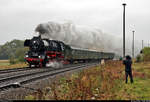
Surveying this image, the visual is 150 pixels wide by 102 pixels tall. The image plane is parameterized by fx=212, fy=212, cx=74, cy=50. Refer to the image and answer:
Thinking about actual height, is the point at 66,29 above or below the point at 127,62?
above

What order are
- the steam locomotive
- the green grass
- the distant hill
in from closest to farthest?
the green grass < the steam locomotive < the distant hill

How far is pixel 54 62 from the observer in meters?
23.9

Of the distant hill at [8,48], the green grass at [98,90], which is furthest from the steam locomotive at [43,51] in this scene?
the distant hill at [8,48]

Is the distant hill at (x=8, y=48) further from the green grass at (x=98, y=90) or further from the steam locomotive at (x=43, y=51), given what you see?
the green grass at (x=98, y=90)

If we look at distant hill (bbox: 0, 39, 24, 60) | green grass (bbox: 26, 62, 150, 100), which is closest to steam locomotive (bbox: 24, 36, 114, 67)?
green grass (bbox: 26, 62, 150, 100)

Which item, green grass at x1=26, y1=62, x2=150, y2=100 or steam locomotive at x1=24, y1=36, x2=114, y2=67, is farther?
steam locomotive at x1=24, y1=36, x2=114, y2=67

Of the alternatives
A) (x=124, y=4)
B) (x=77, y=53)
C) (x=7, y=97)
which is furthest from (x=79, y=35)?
(x=7, y=97)

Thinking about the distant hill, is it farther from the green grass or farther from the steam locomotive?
the green grass

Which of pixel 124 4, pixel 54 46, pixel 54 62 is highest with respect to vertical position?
pixel 124 4

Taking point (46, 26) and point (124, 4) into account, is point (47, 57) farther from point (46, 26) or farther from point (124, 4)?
point (124, 4)

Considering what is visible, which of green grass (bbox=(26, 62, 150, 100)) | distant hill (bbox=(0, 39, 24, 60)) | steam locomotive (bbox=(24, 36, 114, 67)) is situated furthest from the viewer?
distant hill (bbox=(0, 39, 24, 60))

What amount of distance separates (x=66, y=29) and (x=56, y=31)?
126 inches

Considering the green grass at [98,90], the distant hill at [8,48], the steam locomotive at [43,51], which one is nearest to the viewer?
the green grass at [98,90]

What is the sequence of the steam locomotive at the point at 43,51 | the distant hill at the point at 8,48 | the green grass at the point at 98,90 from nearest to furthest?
the green grass at the point at 98,90 → the steam locomotive at the point at 43,51 → the distant hill at the point at 8,48
